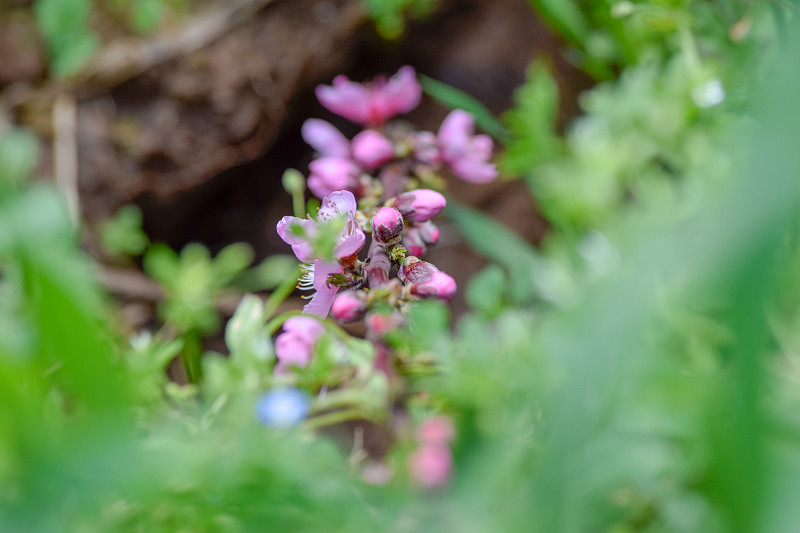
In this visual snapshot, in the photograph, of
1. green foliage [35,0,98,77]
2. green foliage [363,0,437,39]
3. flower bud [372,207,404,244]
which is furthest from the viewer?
green foliage [363,0,437,39]

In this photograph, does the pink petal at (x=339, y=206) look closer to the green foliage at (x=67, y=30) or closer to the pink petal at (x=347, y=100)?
the pink petal at (x=347, y=100)

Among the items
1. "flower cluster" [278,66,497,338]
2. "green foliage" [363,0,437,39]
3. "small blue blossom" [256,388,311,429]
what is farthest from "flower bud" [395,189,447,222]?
"green foliage" [363,0,437,39]

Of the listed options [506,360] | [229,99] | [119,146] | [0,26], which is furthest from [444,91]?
[0,26]

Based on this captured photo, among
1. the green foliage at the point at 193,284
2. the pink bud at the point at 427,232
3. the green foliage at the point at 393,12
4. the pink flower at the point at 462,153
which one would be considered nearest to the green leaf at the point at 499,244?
the pink flower at the point at 462,153

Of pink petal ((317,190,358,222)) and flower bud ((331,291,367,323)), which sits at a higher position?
pink petal ((317,190,358,222))

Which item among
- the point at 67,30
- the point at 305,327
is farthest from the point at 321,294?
the point at 67,30

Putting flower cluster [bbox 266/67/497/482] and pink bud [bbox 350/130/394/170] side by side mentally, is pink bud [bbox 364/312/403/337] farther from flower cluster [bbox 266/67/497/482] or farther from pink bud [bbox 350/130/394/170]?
pink bud [bbox 350/130/394/170]
